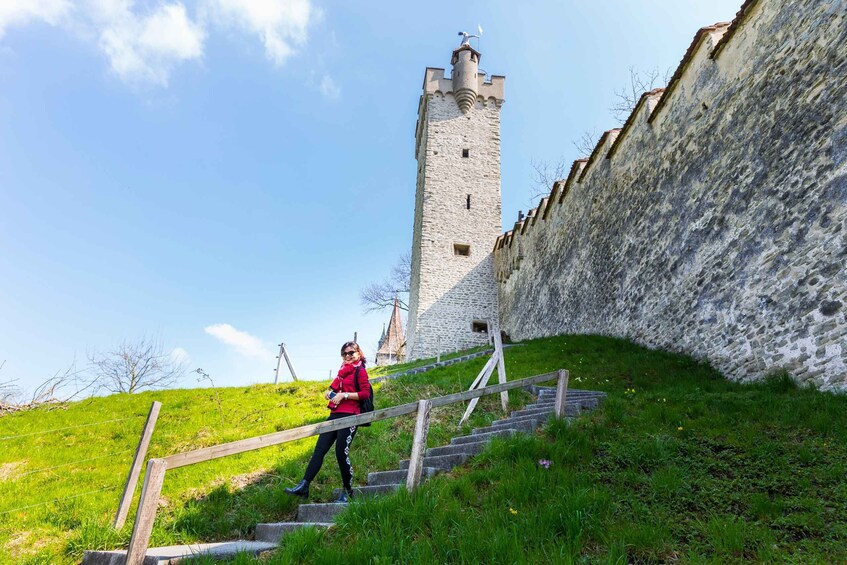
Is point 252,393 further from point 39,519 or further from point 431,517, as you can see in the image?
point 431,517

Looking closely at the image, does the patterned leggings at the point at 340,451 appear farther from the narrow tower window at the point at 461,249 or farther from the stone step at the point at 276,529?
the narrow tower window at the point at 461,249

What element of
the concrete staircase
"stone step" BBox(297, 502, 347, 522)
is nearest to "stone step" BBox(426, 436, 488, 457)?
the concrete staircase

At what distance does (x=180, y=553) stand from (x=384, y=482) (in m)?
1.90

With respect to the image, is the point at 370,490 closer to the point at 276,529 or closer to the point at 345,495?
the point at 345,495

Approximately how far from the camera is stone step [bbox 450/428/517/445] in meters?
5.09

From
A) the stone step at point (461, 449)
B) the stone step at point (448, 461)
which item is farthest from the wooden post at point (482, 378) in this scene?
the stone step at point (448, 461)

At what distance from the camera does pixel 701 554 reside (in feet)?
9.04

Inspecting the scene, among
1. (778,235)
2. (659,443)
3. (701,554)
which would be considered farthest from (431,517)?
(778,235)

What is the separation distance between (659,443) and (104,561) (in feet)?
14.2

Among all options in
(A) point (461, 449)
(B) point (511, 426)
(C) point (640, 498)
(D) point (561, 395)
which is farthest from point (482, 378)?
(C) point (640, 498)

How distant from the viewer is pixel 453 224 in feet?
70.6

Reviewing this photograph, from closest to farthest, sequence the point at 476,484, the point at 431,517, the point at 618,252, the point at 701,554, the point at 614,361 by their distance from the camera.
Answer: the point at 701,554 → the point at 431,517 → the point at 476,484 → the point at 614,361 → the point at 618,252

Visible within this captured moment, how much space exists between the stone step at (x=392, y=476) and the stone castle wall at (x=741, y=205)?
13.4 feet

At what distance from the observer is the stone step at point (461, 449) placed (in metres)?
4.83
